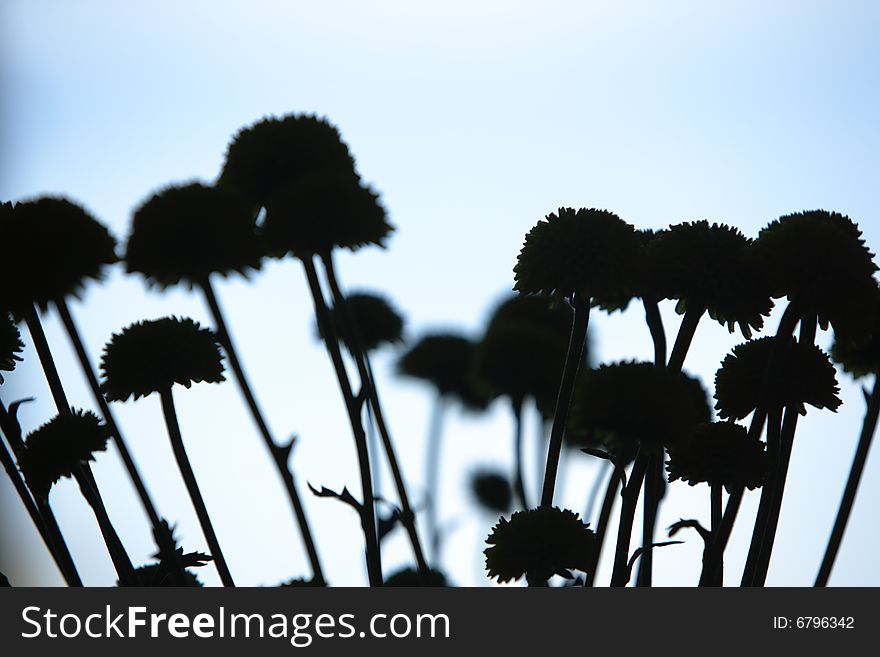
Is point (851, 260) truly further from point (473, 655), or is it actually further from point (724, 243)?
point (473, 655)

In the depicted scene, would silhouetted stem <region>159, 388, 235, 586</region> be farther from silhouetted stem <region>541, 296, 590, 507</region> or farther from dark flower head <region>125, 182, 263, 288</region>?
silhouetted stem <region>541, 296, 590, 507</region>

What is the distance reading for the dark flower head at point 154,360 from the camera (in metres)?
0.69

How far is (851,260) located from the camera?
63cm

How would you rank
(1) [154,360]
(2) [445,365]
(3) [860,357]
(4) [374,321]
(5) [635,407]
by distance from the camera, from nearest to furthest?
(5) [635,407] < (1) [154,360] < (3) [860,357] < (4) [374,321] < (2) [445,365]

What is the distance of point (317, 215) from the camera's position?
709mm

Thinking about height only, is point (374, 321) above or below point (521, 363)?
above

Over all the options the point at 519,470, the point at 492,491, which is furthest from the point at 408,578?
the point at 492,491

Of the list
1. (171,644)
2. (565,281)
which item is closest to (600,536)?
(565,281)

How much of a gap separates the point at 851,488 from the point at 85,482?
0.60m

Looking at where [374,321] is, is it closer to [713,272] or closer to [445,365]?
[445,365]

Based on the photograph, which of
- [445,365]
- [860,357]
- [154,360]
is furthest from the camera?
[445,365]

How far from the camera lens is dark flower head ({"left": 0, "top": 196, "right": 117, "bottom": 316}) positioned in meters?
0.65

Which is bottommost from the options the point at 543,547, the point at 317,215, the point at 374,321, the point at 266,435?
the point at 543,547

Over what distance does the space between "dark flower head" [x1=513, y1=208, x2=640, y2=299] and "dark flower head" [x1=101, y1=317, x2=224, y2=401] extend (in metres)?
0.25
